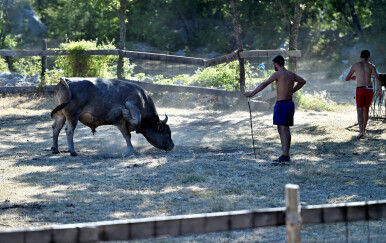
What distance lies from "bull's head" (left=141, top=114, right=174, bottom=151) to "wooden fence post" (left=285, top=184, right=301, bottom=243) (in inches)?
328

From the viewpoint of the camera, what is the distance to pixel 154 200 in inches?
314

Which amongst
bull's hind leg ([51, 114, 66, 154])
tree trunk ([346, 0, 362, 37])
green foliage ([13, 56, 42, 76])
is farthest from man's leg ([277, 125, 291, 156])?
tree trunk ([346, 0, 362, 37])

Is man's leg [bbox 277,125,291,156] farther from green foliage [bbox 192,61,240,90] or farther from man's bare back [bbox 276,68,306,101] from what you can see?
green foliage [bbox 192,61,240,90]

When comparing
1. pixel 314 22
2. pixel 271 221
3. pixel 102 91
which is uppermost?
pixel 314 22

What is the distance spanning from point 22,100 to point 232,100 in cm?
635

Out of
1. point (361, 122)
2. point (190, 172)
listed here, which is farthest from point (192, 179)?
point (361, 122)

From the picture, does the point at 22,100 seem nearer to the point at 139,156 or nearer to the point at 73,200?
the point at 139,156

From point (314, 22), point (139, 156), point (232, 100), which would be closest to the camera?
point (139, 156)

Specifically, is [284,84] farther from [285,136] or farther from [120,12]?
[120,12]

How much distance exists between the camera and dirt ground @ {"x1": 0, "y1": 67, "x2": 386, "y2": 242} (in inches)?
295

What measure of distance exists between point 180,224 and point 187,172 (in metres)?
5.73

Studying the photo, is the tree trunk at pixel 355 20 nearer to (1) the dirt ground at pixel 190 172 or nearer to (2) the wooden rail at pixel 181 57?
(2) the wooden rail at pixel 181 57

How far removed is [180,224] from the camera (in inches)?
156

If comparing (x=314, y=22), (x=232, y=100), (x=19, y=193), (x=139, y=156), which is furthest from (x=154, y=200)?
(x=314, y=22)
